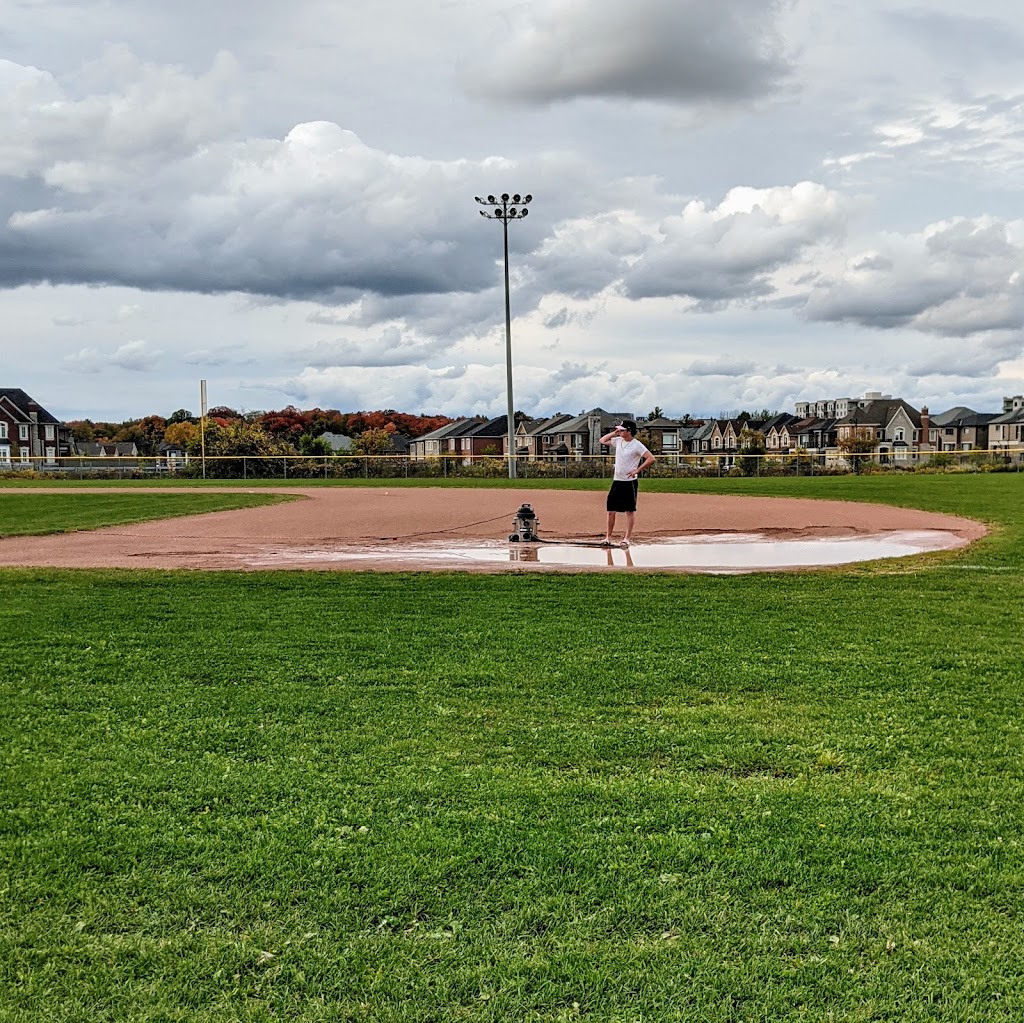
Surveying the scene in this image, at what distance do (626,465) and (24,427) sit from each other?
296ft

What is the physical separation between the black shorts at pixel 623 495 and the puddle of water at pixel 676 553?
619mm

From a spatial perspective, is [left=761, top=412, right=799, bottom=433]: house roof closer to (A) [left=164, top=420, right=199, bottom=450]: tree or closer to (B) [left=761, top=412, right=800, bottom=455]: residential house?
(B) [left=761, top=412, right=800, bottom=455]: residential house

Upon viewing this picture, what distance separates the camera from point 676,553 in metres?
14.3

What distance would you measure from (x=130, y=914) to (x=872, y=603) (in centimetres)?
781

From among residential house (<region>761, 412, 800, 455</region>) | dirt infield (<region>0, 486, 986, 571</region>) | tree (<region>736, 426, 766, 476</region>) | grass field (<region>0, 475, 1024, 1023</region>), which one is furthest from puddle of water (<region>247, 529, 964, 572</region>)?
residential house (<region>761, 412, 800, 455</region>)

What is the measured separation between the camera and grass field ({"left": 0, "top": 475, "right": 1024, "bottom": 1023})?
3.30 metres

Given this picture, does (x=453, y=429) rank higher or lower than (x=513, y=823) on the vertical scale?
higher

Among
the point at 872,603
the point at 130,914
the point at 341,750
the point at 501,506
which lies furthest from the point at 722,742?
the point at 501,506

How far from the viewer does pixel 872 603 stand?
982cm

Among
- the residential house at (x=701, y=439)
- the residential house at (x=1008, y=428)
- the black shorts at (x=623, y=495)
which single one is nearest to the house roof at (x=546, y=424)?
the residential house at (x=701, y=439)

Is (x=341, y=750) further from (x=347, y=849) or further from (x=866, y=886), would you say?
(x=866, y=886)

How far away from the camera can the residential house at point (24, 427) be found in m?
90.2

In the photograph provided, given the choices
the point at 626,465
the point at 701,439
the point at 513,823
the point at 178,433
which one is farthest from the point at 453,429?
the point at 513,823

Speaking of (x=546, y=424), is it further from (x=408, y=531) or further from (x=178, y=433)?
(x=408, y=531)
